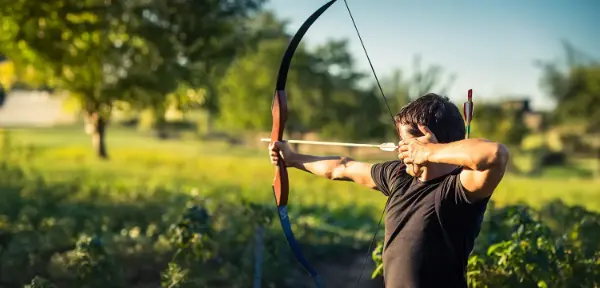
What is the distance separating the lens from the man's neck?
2.24 metres

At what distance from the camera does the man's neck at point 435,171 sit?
2238mm

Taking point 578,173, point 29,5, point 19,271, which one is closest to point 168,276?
point 19,271

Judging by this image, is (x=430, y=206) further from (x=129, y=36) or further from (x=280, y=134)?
(x=129, y=36)

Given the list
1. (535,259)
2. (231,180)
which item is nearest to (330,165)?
(535,259)

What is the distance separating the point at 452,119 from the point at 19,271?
360 cm

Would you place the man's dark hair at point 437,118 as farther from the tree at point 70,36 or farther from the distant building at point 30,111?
the distant building at point 30,111

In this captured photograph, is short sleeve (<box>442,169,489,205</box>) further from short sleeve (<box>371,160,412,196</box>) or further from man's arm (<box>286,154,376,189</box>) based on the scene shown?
man's arm (<box>286,154,376,189</box>)

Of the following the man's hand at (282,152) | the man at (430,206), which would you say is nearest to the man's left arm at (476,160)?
the man at (430,206)

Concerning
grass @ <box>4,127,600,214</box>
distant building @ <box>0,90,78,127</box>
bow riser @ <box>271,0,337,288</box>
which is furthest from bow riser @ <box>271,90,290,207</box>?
distant building @ <box>0,90,78,127</box>

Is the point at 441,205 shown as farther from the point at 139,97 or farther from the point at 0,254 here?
the point at 139,97

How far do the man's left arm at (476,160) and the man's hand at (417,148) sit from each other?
0.03 metres

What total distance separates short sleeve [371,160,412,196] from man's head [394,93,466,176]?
0.14 m

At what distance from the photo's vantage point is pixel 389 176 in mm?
2492

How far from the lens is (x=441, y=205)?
218cm
